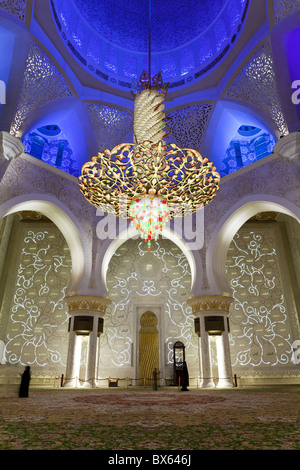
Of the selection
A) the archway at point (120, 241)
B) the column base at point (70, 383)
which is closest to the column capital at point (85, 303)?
the archway at point (120, 241)

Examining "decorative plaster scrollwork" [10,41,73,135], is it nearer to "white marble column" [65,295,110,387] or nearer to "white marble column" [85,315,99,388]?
"white marble column" [65,295,110,387]

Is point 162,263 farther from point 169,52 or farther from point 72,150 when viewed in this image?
point 169,52

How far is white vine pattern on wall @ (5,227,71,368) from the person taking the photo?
A: 7789 millimetres

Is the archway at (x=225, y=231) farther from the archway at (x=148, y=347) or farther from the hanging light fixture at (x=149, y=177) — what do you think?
the archway at (x=148, y=347)

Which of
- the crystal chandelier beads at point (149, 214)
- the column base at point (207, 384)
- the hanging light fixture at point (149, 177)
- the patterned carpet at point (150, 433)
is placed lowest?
the patterned carpet at point (150, 433)

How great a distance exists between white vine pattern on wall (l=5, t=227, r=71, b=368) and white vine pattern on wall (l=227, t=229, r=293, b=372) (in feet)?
14.8

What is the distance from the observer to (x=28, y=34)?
5996 mm

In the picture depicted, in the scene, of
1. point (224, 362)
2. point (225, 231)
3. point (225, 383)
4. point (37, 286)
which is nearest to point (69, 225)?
point (37, 286)

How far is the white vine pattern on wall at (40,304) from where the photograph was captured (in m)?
7.79

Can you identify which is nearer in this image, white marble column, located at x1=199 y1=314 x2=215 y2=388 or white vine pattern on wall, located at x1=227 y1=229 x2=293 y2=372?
white marble column, located at x1=199 y1=314 x2=215 y2=388

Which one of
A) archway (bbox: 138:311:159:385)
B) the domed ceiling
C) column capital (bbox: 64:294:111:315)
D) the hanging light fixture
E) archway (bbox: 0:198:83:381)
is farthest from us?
archway (bbox: 138:311:159:385)

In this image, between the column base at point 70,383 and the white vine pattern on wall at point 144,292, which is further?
the white vine pattern on wall at point 144,292

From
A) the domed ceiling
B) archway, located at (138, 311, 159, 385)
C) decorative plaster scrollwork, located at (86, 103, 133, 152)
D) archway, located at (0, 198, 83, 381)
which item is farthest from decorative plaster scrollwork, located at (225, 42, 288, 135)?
archway, located at (138, 311, 159, 385)

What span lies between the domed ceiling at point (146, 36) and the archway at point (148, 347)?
6.15 meters
